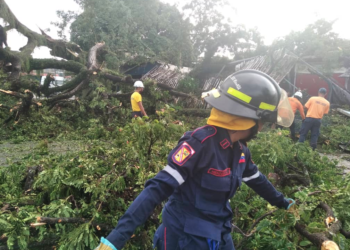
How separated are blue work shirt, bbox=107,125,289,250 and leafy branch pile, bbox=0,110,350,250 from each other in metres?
0.58

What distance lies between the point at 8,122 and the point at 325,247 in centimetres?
819

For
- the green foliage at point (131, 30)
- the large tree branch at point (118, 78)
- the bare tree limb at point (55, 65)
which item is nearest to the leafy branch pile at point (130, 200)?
the large tree branch at point (118, 78)

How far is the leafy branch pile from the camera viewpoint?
1.87 metres

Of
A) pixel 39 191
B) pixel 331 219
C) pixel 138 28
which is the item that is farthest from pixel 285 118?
pixel 138 28

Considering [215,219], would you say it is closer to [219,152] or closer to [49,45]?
[219,152]

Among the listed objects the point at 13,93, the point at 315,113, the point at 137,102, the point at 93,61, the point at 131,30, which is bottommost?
the point at 13,93

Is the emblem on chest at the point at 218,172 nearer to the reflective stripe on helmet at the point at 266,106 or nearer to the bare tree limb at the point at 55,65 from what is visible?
the reflective stripe on helmet at the point at 266,106

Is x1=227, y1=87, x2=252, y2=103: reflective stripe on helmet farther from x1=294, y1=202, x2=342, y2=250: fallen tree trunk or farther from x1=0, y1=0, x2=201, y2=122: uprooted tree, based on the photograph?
x1=0, y1=0, x2=201, y2=122: uprooted tree

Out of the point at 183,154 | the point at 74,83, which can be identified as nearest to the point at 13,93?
the point at 74,83

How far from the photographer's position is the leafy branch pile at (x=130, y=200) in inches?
73.6

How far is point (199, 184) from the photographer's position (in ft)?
4.71

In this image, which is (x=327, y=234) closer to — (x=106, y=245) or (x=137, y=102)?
(x=106, y=245)

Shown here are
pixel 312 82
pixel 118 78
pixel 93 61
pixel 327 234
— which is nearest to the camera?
pixel 327 234

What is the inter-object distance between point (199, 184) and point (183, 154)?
20cm
